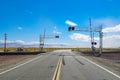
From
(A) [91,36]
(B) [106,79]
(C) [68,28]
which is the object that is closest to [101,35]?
(A) [91,36]

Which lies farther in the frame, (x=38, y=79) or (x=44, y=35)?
(x=44, y=35)

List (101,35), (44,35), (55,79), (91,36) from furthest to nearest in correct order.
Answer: (44,35) < (91,36) < (101,35) < (55,79)

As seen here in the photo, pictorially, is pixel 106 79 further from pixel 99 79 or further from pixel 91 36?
pixel 91 36

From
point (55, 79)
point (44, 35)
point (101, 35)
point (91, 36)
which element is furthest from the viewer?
point (44, 35)

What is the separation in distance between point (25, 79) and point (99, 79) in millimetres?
3966

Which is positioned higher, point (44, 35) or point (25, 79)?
point (44, 35)

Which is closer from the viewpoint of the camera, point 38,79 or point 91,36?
point 38,79

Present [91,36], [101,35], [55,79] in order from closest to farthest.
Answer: [55,79] < [101,35] < [91,36]

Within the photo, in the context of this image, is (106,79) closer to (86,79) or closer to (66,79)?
(86,79)

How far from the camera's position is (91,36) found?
49.6 meters

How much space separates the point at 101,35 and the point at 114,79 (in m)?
36.0

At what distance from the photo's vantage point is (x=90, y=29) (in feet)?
165

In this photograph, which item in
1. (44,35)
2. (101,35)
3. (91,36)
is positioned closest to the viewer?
(101,35)

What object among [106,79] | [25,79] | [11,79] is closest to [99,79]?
[106,79]
